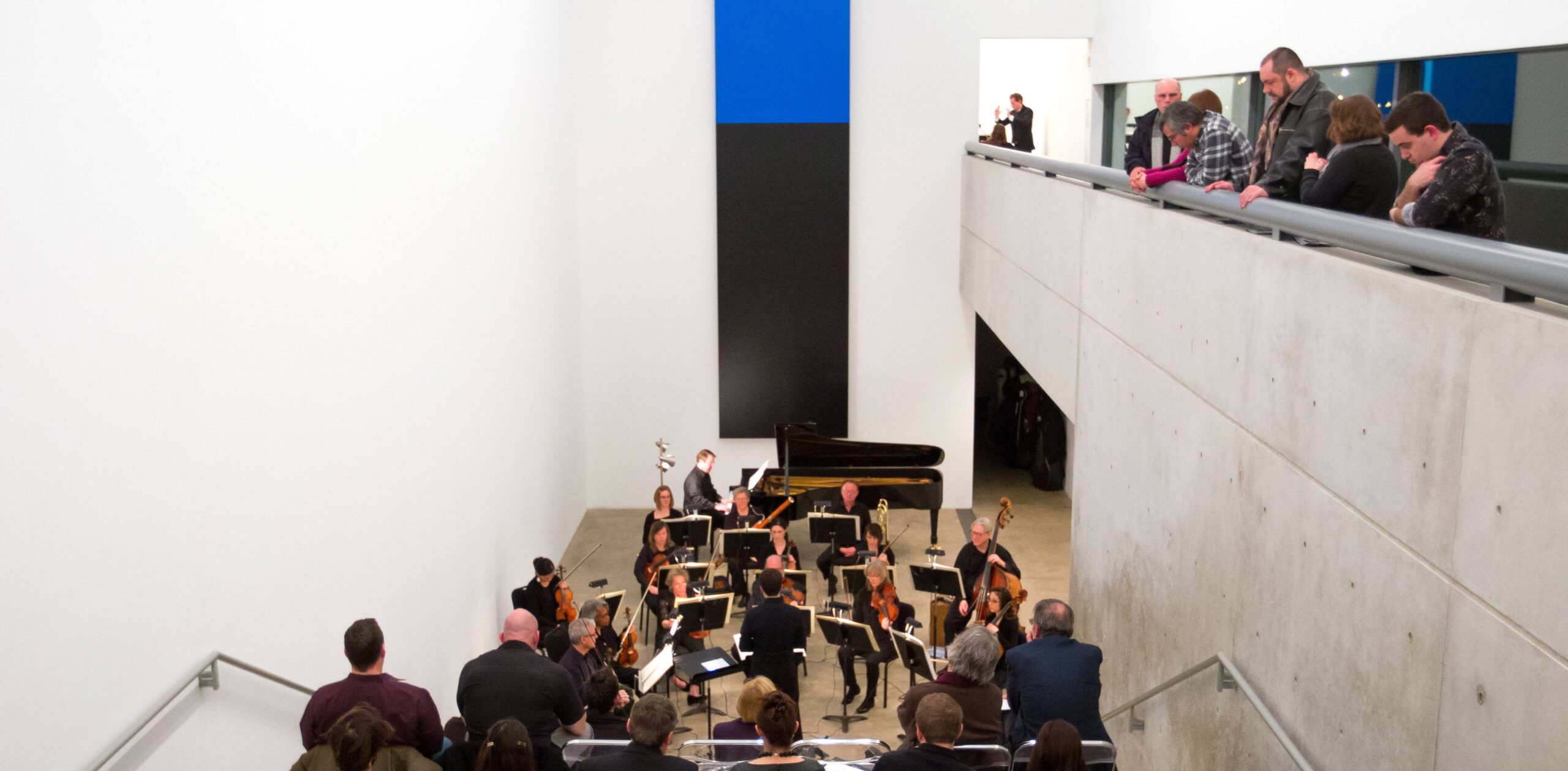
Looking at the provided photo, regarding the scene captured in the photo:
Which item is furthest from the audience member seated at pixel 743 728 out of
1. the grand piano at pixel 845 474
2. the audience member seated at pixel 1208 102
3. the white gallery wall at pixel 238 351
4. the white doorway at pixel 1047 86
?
the white doorway at pixel 1047 86

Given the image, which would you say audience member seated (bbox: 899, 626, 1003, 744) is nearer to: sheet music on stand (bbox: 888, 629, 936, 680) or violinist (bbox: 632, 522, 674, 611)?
sheet music on stand (bbox: 888, 629, 936, 680)

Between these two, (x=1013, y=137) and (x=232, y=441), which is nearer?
(x=232, y=441)

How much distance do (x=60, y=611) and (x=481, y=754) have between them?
1.53 meters

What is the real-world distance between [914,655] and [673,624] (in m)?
2.19

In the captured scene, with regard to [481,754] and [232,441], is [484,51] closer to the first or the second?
[232,441]

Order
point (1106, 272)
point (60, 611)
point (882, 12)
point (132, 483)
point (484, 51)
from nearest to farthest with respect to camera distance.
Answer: point (60, 611)
point (132, 483)
point (1106, 272)
point (484, 51)
point (882, 12)

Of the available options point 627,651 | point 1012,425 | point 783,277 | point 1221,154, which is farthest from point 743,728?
point 1012,425

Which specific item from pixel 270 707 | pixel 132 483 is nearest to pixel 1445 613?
pixel 132 483

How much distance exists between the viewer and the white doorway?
16.9 meters

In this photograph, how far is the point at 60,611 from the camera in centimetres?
425

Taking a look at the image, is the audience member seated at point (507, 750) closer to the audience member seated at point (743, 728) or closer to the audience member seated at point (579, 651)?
the audience member seated at point (743, 728)

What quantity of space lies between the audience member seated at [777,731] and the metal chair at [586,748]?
40.5 inches

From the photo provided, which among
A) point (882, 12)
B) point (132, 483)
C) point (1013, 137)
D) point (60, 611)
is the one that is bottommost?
point (60, 611)

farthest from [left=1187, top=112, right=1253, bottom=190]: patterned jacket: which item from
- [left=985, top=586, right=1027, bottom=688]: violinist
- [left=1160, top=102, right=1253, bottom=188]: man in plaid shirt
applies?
[left=985, top=586, right=1027, bottom=688]: violinist
